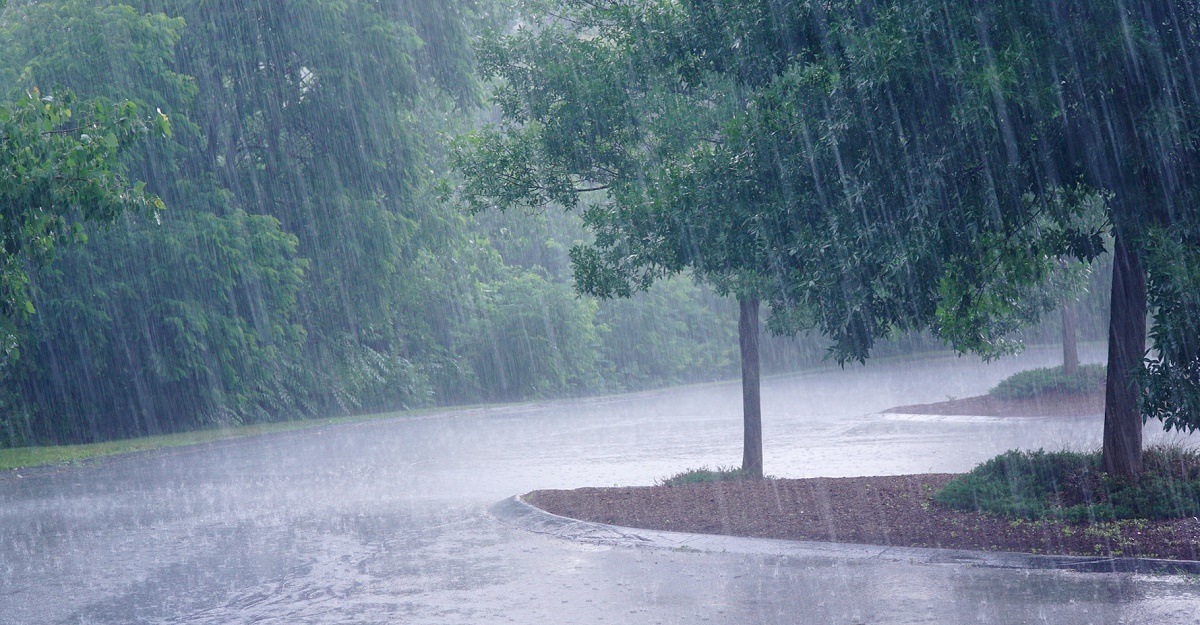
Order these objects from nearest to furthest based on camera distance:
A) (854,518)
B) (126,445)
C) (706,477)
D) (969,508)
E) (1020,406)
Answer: (969,508) < (854,518) < (706,477) < (126,445) < (1020,406)

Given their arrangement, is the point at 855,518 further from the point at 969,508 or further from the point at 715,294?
the point at 715,294

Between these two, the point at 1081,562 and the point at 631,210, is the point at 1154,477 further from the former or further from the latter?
the point at 631,210

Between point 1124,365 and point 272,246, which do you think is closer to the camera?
point 1124,365

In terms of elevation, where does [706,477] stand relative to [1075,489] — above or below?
above

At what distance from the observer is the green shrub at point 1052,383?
1046 inches

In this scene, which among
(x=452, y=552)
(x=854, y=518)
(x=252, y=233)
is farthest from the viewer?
(x=252, y=233)

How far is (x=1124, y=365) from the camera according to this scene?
33.4 ft

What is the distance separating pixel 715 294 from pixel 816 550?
7.73 meters

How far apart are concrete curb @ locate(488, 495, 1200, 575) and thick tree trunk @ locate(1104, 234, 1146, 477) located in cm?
211

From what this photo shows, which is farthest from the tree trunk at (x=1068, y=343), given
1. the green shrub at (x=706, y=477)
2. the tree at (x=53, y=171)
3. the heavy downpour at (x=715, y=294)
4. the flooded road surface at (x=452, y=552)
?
the tree at (x=53, y=171)

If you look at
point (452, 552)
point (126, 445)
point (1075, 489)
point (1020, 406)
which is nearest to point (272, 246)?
point (126, 445)

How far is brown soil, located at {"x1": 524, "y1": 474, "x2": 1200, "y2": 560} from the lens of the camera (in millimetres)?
8844

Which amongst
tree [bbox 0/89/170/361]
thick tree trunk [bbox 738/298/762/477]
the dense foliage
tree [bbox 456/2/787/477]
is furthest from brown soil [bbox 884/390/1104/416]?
tree [bbox 0/89/170/361]

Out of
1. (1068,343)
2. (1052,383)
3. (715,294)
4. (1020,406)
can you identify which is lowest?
(1020,406)
